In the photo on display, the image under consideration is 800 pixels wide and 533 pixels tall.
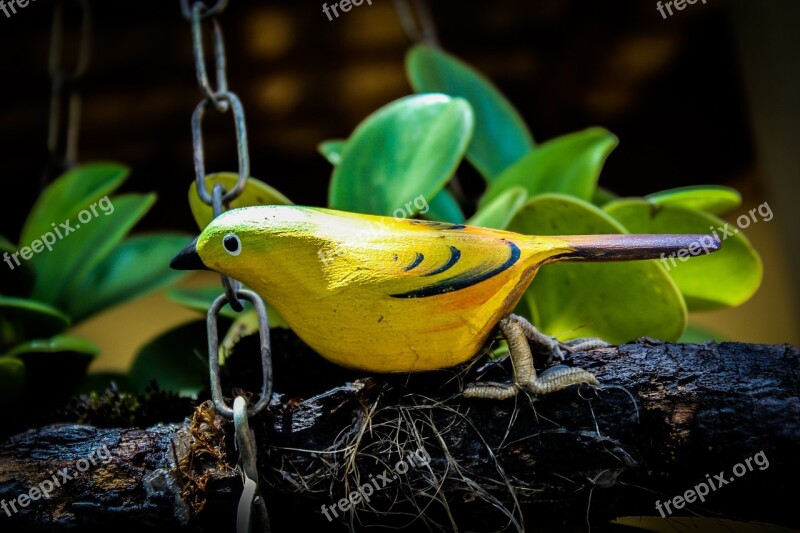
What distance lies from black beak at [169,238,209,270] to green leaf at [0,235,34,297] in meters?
0.39

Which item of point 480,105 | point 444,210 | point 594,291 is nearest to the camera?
point 594,291

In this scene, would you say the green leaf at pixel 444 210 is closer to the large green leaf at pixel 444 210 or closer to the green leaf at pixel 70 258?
the large green leaf at pixel 444 210

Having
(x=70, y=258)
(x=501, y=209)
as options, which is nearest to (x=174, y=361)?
(x=70, y=258)

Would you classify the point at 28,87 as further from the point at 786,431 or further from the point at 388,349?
the point at 786,431

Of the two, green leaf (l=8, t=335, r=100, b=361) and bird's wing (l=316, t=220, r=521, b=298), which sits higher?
bird's wing (l=316, t=220, r=521, b=298)

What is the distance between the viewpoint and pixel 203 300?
2.72ft

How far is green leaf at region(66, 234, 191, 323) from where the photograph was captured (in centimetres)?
85

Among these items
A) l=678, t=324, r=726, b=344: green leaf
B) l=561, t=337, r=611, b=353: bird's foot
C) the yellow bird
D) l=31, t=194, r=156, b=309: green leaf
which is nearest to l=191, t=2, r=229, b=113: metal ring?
the yellow bird

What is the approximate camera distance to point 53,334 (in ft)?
2.60

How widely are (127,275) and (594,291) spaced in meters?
0.59

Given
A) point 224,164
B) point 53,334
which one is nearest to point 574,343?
point 53,334

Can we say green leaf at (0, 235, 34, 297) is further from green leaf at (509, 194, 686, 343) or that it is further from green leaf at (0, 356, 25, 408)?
green leaf at (509, 194, 686, 343)

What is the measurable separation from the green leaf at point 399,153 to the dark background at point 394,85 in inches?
27.0

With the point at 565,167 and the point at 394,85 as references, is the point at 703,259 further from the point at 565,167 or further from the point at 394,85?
the point at 394,85
